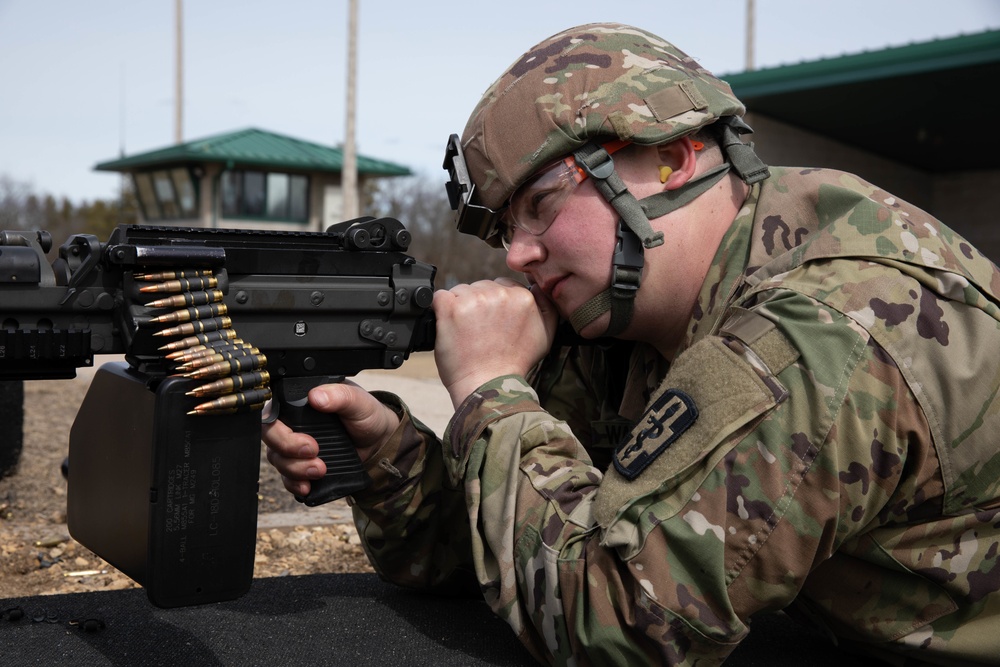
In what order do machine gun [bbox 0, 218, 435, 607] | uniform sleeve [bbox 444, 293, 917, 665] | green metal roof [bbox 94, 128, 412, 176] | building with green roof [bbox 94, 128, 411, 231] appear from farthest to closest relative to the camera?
building with green roof [bbox 94, 128, 411, 231] < green metal roof [bbox 94, 128, 412, 176] < machine gun [bbox 0, 218, 435, 607] < uniform sleeve [bbox 444, 293, 917, 665]

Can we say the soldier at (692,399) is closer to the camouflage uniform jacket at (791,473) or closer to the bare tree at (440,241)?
the camouflage uniform jacket at (791,473)

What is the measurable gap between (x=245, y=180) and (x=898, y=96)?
74.1 feet

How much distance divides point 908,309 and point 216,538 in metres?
1.56

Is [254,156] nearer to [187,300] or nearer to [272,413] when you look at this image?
[272,413]

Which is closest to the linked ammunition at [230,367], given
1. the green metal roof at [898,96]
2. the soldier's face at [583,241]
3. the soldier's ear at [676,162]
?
the soldier's face at [583,241]

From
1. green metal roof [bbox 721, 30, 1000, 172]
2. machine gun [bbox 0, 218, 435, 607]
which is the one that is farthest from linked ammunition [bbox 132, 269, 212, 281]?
green metal roof [bbox 721, 30, 1000, 172]

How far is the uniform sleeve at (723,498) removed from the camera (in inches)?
74.2

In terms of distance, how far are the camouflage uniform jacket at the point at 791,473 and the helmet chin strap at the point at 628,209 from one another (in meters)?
0.20

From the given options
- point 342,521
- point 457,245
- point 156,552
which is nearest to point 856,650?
point 156,552

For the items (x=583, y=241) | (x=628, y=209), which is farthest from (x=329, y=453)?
(x=628, y=209)

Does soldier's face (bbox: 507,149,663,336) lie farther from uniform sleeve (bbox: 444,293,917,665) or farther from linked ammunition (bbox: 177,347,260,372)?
linked ammunition (bbox: 177,347,260,372)

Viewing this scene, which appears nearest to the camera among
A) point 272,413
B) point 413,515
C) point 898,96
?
point 272,413

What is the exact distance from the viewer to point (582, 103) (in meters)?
2.38

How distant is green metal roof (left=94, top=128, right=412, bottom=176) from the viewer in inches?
1216
